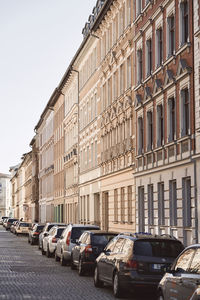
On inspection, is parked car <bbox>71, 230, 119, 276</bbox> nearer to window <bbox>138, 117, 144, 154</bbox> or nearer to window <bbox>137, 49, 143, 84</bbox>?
window <bbox>138, 117, 144, 154</bbox>

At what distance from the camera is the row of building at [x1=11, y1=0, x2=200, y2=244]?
26969 millimetres

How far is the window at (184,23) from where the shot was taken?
2753 cm

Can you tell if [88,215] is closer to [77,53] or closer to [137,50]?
[77,53]

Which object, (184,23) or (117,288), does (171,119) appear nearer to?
(184,23)

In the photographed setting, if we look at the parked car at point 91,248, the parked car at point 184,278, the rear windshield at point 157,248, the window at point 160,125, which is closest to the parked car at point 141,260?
the rear windshield at point 157,248

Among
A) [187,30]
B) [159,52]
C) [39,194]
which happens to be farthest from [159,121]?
[39,194]

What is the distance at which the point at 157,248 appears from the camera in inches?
677

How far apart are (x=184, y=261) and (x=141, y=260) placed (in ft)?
15.1

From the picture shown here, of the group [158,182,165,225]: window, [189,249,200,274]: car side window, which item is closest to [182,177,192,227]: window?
[158,182,165,225]: window

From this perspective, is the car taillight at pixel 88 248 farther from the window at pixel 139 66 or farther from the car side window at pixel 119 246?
the window at pixel 139 66

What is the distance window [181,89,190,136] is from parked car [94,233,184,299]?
31.8 feet

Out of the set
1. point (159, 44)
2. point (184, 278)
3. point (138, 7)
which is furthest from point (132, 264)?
point (138, 7)

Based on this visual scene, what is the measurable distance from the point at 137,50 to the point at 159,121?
17.9ft

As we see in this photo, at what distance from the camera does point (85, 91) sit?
5447 cm
